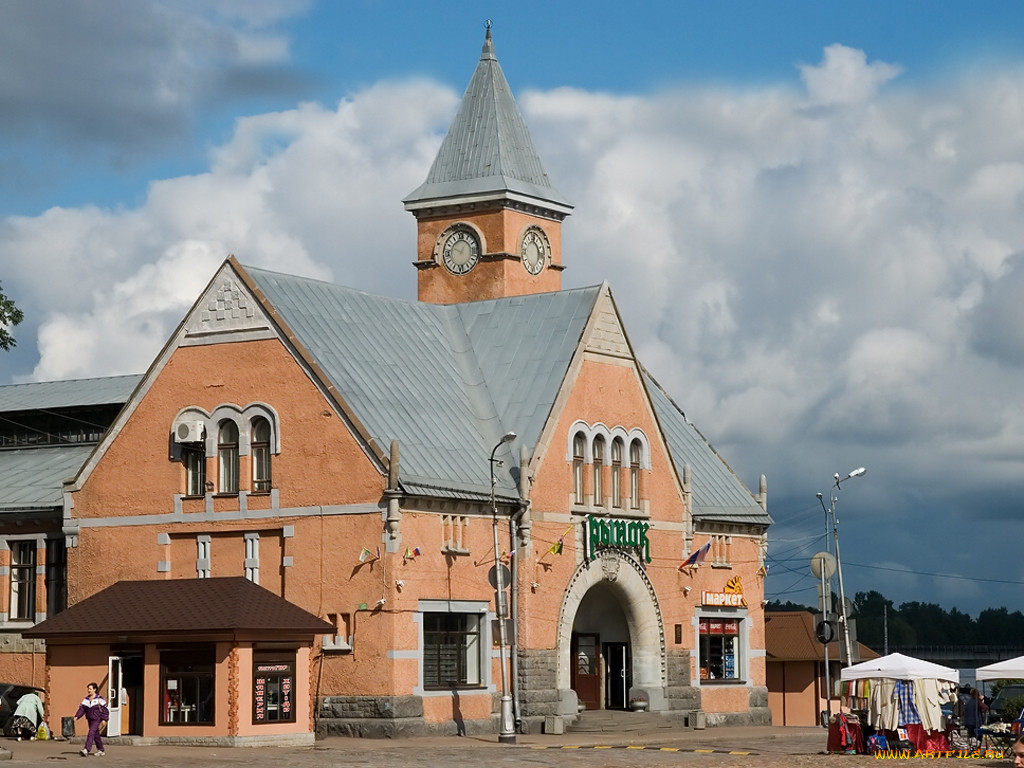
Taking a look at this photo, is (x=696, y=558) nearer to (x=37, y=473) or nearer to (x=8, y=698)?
(x=8, y=698)

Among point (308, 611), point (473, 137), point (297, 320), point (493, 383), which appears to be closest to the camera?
point (308, 611)

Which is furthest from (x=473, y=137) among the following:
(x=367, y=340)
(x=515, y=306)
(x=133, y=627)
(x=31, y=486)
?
(x=133, y=627)

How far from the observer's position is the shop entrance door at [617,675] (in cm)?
5609

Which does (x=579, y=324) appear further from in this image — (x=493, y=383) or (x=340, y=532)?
(x=340, y=532)

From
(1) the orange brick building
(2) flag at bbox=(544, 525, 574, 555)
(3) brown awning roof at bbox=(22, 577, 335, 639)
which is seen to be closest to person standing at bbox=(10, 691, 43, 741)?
(1) the orange brick building

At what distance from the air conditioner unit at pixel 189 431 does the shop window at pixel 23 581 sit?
26.4 feet

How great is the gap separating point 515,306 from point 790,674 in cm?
1895

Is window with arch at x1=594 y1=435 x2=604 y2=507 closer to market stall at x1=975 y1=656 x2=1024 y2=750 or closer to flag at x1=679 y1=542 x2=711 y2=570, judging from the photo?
flag at x1=679 y1=542 x2=711 y2=570

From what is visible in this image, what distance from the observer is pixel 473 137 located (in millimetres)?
65375

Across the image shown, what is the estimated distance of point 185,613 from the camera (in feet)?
147

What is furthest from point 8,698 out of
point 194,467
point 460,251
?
point 460,251

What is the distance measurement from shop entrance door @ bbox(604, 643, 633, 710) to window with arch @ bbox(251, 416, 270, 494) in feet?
42.3

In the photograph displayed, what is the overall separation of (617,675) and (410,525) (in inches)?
459

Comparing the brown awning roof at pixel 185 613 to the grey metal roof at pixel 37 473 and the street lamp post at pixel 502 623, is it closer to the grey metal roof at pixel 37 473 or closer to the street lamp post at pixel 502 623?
the street lamp post at pixel 502 623
